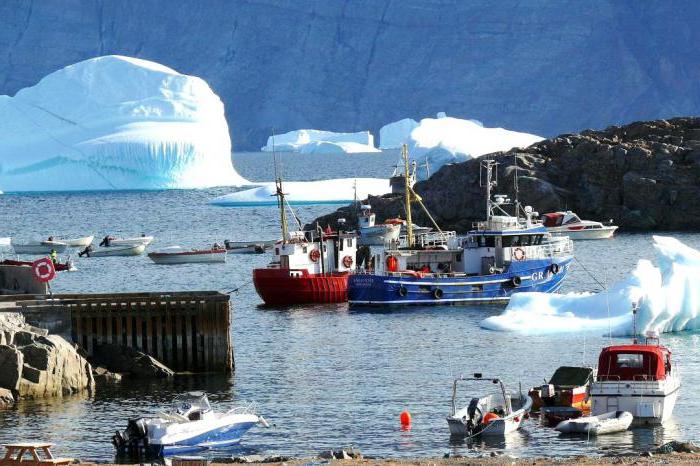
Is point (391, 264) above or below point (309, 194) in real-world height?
below

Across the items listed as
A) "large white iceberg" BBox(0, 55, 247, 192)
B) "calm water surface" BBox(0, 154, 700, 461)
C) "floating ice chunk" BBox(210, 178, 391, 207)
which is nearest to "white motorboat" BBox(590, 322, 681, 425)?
"calm water surface" BBox(0, 154, 700, 461)

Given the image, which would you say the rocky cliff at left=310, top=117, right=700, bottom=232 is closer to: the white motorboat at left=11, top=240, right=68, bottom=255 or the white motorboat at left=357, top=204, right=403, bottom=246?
the white motorboat at left=357, top=204, right=403, bottom=246

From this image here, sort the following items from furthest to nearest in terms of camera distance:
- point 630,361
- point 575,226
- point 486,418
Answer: point 575,226 → point 630,361 → point 486,418

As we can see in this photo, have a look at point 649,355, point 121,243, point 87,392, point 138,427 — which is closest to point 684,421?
point 649,355

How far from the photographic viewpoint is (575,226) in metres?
81.0

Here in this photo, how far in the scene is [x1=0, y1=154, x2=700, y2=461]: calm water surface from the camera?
27969 mm

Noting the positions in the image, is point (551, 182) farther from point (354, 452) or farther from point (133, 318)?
point (354, 452)

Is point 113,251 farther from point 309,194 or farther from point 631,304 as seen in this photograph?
point 631,304

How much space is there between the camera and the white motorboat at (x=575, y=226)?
80.2 metres

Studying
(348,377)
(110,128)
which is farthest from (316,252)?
(110,128)

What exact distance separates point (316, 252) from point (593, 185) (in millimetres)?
38437

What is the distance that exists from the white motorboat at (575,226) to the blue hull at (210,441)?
53030 millimetres

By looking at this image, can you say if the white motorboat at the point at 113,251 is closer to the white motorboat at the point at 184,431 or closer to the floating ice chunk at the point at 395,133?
the white motorboat at the point at 184,431

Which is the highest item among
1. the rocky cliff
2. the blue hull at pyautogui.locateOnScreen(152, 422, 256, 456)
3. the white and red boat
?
the rocky cliff
